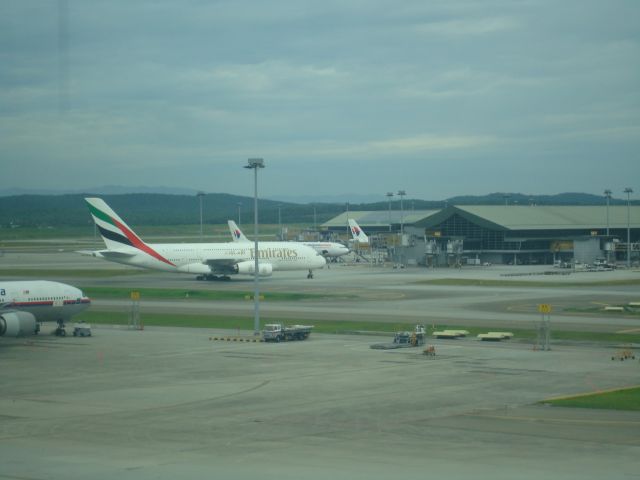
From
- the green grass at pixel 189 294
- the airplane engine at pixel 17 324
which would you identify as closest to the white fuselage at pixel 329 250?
the green grass at pixel 189 294

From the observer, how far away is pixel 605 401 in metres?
39.3

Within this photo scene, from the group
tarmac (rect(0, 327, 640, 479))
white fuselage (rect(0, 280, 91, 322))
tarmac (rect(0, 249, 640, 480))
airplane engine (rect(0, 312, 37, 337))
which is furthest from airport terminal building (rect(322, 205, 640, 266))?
airplane engine (rect(0, 312, 37, 337))

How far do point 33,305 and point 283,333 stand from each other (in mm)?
17608

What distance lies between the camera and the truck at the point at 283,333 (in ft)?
210

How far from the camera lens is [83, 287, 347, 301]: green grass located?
99.1 meters

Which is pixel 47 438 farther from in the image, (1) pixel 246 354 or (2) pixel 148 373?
(1) pixel 246 354

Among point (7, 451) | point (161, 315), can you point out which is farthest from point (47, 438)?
point (161, 315)

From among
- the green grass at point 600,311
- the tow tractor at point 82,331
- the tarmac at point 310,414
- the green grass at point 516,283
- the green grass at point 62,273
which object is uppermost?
the green grass at point 62,273

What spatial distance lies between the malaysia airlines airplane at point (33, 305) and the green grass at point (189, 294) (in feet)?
101

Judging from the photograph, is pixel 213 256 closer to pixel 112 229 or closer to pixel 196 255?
pixel 196 255

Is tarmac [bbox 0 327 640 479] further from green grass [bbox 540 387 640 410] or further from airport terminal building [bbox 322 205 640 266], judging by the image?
airport terminal building [bbox 322 205 640 266]

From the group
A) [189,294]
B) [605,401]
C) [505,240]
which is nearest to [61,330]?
[189,294]

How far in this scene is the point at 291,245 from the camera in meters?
128

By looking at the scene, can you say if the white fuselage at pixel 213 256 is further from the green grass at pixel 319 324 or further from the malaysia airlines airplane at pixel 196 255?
the green grass at pixel 319 324
